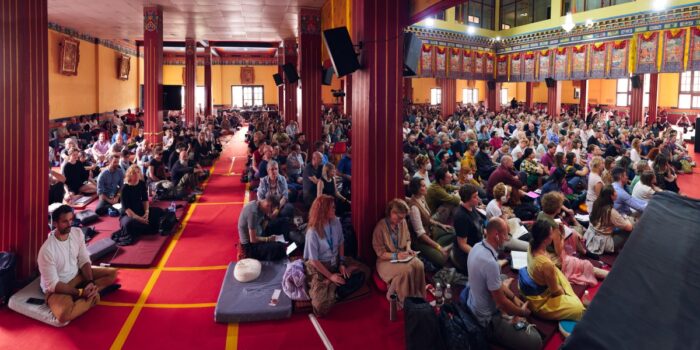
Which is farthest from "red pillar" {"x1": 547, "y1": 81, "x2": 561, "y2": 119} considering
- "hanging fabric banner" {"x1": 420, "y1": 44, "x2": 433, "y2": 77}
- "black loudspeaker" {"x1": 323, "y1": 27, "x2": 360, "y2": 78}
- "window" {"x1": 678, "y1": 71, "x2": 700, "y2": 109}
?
"black loudspeaker" {"x1": 323, "y1": 27, "x2": 360, "y2": 78}

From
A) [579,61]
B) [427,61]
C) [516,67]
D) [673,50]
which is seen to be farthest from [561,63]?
[427,61]

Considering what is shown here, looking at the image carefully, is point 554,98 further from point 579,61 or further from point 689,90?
point 689,90

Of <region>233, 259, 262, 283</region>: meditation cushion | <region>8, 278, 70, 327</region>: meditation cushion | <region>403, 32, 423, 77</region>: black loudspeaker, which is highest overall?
<region>403, 32, 423, 77</region>: black loudspeaker

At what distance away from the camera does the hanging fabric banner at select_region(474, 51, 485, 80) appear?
2277cm

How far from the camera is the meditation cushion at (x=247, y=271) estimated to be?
5.25 m

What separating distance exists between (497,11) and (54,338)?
2408 centimetres

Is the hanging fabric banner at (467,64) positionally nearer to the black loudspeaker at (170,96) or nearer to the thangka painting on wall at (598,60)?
the thangka painting on wall at (598,60)

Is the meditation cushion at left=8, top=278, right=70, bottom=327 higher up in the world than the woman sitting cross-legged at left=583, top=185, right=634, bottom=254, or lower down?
lower down

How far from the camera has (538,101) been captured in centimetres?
→ 3312

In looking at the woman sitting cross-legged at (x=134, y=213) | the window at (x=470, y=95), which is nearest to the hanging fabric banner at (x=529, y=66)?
the window at (x=470, y=95)

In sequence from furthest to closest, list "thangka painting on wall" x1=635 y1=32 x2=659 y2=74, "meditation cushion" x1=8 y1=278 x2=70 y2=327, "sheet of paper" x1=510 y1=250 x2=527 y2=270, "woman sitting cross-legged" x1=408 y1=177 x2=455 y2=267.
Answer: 1. "thangka painting on wall" x1=635 y1=32 x2=659 y2=74
2. "woman sitting cross-legged" x1=408 y1=177 x2=455 y2=267
3. "sheet of paper" x1=510 y1=250 x2=527 y2=270
4. "meditation cushion" x1=8 y1=278 x2=70 y2=327

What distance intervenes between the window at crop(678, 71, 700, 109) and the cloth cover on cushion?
85.8 ft

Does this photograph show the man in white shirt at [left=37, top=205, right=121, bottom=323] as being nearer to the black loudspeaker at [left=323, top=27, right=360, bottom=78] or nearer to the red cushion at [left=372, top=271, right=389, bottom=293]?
the red cushion at [left=372, top=271, right=389, bottom=293]

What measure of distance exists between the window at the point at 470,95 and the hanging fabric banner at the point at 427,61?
1339 cm
